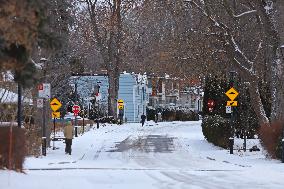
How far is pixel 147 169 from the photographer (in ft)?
73.9

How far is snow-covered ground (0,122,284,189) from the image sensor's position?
16.7 meters

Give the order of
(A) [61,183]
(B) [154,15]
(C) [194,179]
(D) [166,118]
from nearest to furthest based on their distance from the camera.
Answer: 1. (A) [61,183]
2. (C) [194,179]
3. (B) [154,15]
4. (D) [166,118]

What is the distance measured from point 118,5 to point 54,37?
47584 mm

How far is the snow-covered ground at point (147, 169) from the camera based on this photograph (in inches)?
656

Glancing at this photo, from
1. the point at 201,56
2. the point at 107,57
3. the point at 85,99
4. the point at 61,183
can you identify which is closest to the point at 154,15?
the point at 201,56

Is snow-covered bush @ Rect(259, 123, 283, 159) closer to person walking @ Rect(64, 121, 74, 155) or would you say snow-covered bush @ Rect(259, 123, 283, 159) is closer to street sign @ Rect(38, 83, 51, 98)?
person walking @ Rect(64, 121, 74, 155)

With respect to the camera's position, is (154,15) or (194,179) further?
(154,15)

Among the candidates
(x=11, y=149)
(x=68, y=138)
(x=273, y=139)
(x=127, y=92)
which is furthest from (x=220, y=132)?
(x=127, y=92)

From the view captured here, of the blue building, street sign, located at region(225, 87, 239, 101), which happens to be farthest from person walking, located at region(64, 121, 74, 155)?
the blue building

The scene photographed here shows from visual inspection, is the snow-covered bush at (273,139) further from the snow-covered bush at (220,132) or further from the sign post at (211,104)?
the sign post at (211,104)

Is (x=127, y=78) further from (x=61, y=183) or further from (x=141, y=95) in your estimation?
(x=61, y=183)

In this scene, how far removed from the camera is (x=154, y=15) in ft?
109

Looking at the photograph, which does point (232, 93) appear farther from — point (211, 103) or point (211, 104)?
point (211, 103)

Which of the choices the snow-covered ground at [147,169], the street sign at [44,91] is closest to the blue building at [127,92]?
the snow-covered ground at [147,169]
